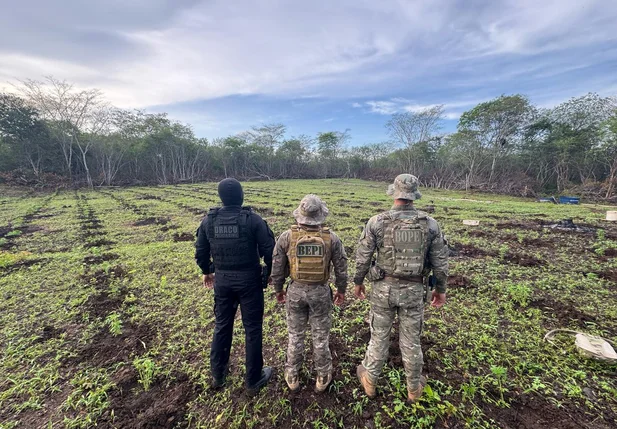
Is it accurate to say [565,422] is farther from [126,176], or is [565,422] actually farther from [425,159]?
[126,176]

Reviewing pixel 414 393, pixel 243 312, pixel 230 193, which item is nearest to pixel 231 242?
pixel 230 193

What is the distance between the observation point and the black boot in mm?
2432

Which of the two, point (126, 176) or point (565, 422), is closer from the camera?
point (565, 422)

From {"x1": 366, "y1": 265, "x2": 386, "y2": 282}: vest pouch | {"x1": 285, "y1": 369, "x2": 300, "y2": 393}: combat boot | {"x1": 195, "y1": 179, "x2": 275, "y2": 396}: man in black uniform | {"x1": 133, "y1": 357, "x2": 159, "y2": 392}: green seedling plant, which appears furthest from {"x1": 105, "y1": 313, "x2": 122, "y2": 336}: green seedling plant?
{"x1": 366, "y1": 265, "x2": 386, "y2": 282}: vest pouch

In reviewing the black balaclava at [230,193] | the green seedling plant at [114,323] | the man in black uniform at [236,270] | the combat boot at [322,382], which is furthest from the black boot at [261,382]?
the green seedling plant at [114,323]

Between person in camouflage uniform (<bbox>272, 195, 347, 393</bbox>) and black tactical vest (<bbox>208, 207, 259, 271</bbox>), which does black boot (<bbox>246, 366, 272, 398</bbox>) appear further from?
black tactical vest (<bbox>208, 207, 259, 271</bbox>)

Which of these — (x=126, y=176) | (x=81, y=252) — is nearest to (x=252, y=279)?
(x=81, y=252)

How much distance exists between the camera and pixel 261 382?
8.18 feet

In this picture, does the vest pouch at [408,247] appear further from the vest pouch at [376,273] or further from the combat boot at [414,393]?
the combat boot at [414,393]

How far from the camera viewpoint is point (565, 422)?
6.90ft

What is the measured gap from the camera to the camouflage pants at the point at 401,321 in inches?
87.4

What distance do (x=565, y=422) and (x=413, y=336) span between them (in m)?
1.33

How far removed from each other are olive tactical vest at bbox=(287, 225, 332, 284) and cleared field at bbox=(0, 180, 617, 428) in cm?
115

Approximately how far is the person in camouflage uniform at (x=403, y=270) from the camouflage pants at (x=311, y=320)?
0.39 m
